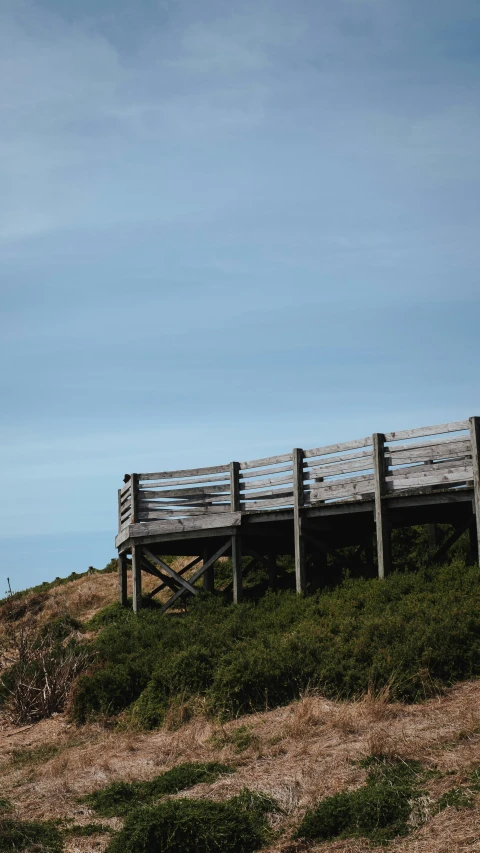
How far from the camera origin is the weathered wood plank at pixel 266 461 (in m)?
23.8

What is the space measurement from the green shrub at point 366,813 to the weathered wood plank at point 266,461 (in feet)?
42.6

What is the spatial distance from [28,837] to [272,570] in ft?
53.8

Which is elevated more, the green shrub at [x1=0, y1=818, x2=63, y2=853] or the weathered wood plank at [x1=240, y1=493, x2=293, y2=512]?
the weathered wood plank at [x1=240, y1=493, x2=293, y2=512]

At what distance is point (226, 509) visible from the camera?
25.3 m

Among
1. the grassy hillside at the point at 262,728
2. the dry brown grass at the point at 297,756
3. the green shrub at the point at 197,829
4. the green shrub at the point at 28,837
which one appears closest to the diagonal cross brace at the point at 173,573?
the grassy hillside at the point at 262,728

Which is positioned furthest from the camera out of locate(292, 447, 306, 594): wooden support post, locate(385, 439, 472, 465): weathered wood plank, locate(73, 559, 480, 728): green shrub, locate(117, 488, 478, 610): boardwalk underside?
locate(292, 447, 306, 594): wooden support post

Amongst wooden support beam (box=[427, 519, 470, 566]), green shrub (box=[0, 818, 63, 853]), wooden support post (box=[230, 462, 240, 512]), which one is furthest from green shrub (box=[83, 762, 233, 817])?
wooden support post (box=[230, 462, 240, 512])

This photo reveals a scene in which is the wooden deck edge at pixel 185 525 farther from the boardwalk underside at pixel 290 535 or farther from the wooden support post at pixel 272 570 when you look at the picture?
the wooden support post at pixel 272 570

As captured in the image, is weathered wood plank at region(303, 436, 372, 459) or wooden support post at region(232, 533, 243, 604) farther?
wooden support post at region(232, 533, 243, 604)

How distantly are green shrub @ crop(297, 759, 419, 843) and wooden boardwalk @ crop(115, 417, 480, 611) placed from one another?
9326mm

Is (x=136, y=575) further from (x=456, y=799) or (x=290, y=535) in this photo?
(x=456, y=799)

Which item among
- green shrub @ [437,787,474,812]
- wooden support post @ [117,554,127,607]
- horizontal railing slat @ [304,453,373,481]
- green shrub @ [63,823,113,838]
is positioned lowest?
green shrub @ [63,823,113,838]

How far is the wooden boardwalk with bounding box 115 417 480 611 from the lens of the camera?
803 inches

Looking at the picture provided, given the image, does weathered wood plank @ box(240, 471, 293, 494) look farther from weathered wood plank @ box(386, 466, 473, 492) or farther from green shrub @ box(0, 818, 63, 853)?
green shrub @ box(0, 818, 63, 853)
